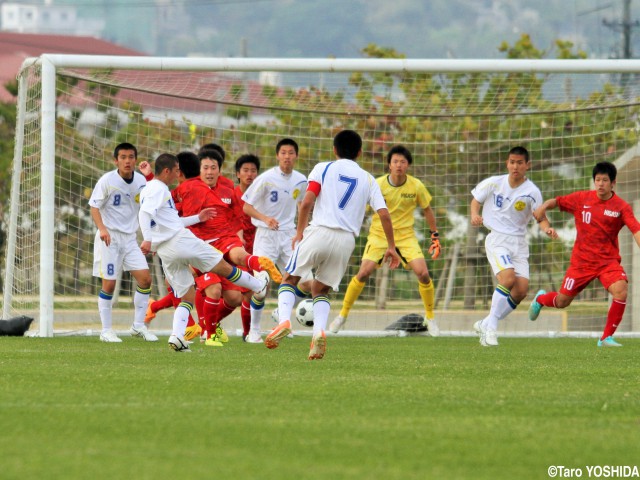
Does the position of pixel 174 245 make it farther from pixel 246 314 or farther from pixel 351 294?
pixel 351 294

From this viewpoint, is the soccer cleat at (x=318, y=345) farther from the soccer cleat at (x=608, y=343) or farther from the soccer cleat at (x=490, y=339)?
the soccer cleat at (x=608, y=343)

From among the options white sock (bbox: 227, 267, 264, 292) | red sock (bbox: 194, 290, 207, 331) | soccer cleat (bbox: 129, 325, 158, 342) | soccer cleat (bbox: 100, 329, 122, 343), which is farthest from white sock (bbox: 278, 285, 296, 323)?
soccer cleat (bbox: 129, 325, 158, 342)

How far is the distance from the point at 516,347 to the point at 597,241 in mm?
1345

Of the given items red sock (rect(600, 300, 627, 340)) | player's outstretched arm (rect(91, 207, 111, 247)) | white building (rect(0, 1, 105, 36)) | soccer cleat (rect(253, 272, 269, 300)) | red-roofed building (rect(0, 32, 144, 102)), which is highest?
white building (rect(0, 1, 105, 36))

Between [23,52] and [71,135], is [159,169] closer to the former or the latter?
[71,135]

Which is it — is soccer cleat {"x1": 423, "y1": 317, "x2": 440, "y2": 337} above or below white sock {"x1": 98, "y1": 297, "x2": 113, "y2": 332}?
below

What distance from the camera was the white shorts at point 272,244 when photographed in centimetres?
1300

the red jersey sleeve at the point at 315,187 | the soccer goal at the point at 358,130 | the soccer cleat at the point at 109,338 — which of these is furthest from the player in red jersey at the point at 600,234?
the soccer cleat at the point at 109,338

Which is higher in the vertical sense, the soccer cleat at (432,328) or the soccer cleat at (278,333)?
the soccer cleat at (278,333)

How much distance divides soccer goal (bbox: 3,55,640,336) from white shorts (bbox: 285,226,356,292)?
4.88 metres

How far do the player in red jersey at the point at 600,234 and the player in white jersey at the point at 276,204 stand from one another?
2.66 m

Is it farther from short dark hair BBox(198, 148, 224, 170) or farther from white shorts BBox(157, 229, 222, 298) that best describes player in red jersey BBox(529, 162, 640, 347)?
white shorts BBox(157, 229, 222, 298)

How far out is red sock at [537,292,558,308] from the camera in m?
12.4

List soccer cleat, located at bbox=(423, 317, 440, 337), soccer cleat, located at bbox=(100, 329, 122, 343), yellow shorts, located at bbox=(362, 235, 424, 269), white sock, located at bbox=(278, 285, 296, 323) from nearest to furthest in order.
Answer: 1. white sock, located at bbox=(278, 285, 296, 323)
2. soccer cleat, located at bbox=(100, 329, 122, 343)
3. yellow shorts, located at bbox=(362, 235, 424, 269)
4. soccer cleat, located at bbox=(423, 317, 440, 337)
